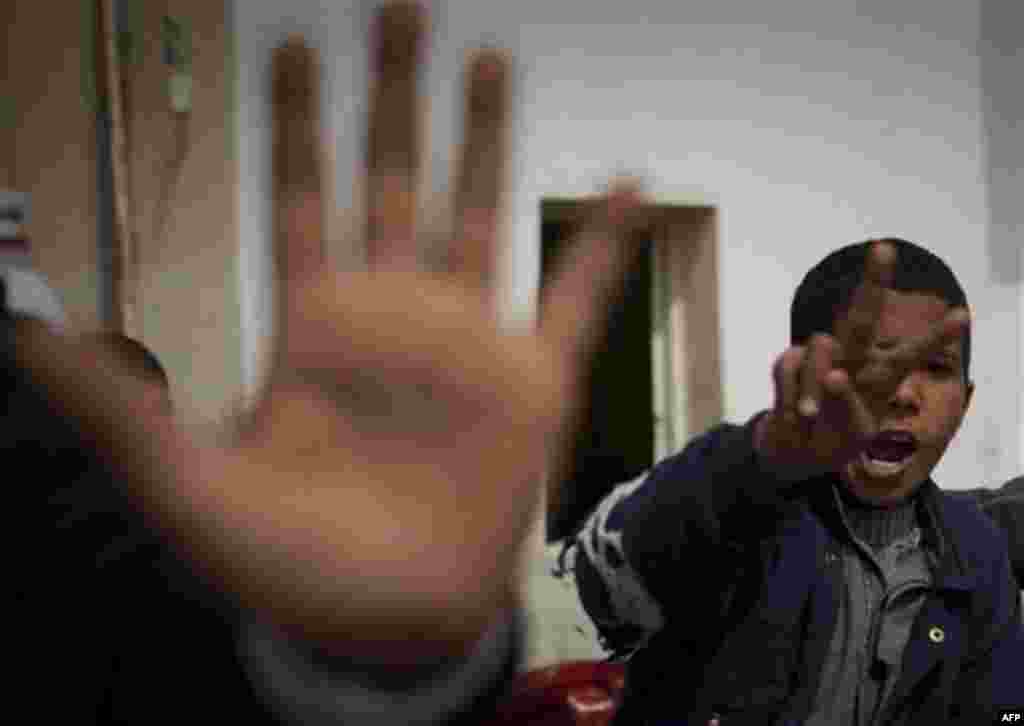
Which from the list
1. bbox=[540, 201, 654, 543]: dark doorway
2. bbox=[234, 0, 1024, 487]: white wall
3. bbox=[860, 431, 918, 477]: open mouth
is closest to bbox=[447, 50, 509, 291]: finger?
bbox=[860, 431, 918, 477]: open mouth

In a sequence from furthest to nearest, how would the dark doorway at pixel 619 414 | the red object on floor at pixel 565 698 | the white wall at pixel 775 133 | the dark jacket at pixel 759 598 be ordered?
1. the dark doorway at pixel 619 414
2. the white wall at pixel 775 133
3. the red object on floor at pixel 565 698
4. the dark jacket at pixel 759 598

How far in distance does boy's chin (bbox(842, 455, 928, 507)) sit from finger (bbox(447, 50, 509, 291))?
894 mm

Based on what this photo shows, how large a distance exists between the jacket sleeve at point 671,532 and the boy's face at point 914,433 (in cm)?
34

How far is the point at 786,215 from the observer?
301 cm

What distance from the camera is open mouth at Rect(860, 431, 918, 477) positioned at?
1.25 meters

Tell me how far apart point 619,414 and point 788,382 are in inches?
104

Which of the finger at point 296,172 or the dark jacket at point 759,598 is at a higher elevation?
the finger at point 296,172

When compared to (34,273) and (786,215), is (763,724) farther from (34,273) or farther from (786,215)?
(786,215)

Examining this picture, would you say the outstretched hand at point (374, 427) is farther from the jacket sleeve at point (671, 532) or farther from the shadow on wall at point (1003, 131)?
the shadow on wall at point (1003, 131)

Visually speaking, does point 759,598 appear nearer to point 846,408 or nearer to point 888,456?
point 888,456

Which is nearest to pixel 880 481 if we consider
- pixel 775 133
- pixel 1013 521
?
pixel 1013 521

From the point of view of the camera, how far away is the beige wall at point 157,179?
2.31m

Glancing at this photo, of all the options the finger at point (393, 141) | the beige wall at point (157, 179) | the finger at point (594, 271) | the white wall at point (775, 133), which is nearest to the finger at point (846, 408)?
the finger at point (594, 271)

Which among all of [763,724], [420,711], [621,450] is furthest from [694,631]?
[621,450]
